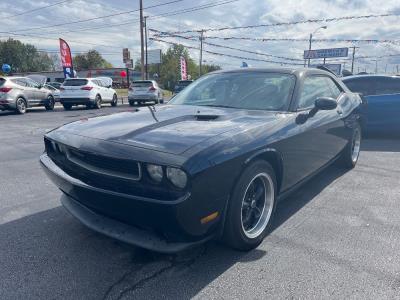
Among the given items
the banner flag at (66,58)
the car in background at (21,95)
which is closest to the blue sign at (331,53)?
the banner flag at (66,58)

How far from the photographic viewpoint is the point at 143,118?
9.73 feet

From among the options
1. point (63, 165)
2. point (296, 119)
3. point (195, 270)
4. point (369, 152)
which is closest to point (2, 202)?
point (63, 165)

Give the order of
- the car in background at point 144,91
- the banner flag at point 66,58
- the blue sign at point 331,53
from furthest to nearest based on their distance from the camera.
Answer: the blue sign at point 331,53 < the banner flag at point 66,58 < the car in background at point 144,91

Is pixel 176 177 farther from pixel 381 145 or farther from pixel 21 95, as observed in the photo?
pixel 21 95

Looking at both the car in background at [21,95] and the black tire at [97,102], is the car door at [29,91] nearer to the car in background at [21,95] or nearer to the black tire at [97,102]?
the car in background at [21,95]

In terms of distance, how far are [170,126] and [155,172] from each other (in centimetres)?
62

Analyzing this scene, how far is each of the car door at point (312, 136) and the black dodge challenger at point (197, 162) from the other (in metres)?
0.02

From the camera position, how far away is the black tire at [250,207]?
2355 millimetres

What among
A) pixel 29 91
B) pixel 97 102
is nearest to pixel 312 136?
pixel 29 91

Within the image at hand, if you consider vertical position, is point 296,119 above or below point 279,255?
above

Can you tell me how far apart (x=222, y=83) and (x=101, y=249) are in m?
2.21

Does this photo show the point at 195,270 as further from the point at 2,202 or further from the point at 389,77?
the point at 389,77

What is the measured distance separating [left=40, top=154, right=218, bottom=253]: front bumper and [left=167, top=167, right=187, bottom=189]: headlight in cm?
9

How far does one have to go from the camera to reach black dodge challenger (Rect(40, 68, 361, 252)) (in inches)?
80.2
